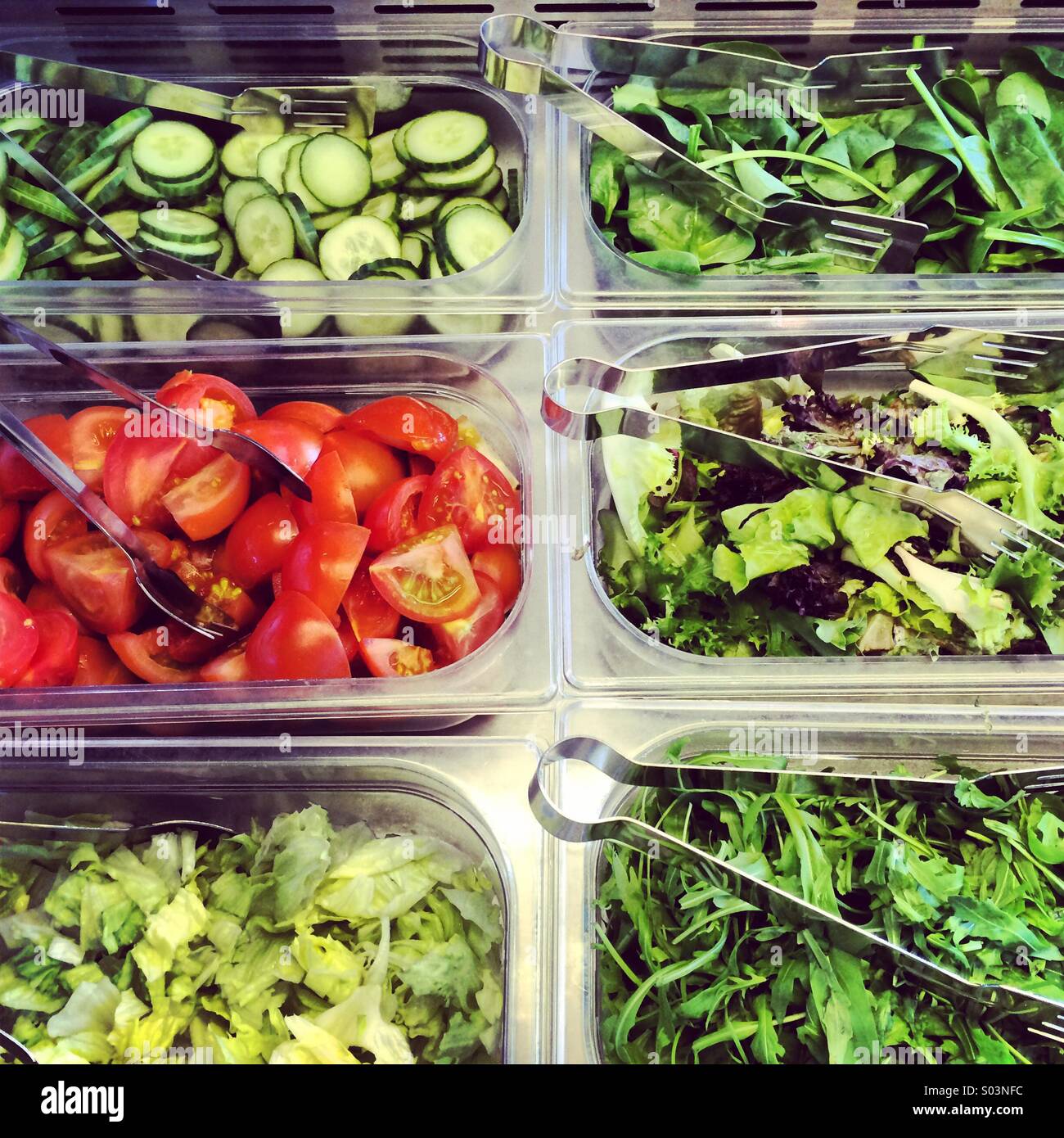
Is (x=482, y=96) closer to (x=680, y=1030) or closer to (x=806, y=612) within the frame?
(x=806, y=612)

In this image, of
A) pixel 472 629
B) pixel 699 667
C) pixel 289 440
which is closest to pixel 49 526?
pixel 289 440

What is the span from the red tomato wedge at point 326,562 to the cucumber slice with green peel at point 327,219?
77 cm

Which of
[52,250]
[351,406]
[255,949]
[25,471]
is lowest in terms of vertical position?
[255,949]

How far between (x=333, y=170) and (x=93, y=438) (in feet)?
2.49

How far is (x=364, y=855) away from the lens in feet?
4.72

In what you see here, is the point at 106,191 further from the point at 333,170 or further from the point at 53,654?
the point at 53,654

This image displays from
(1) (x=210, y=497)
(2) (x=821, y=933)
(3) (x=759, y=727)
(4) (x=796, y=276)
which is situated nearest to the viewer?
(2) (x=821, y=933)

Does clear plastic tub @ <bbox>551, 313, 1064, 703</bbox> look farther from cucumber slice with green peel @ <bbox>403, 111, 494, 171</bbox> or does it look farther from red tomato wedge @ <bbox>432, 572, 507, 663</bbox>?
cucumber slice with green peel @ <bbox>403, 111, 494, 171</bbox>

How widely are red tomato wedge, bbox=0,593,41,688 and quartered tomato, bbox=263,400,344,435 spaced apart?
0.54 m

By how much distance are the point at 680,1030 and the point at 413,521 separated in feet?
2.96

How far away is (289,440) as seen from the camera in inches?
63.7

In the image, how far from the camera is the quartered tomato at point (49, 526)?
1.61m

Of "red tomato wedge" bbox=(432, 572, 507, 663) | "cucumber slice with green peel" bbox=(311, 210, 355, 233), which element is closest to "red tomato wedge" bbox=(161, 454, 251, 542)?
"red tomato wedge" bbox=(432, 572, 507, 663)
